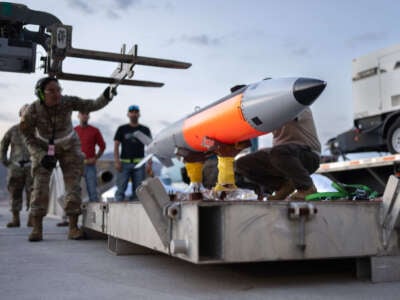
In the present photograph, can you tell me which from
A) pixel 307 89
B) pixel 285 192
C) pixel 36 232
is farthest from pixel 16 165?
pixel 307 89

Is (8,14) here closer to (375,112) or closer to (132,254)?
(132,254)

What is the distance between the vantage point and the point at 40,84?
5.45m

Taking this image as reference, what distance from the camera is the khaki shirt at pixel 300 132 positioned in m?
4.37

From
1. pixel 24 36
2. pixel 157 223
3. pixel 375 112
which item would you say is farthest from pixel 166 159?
pixel 375 112

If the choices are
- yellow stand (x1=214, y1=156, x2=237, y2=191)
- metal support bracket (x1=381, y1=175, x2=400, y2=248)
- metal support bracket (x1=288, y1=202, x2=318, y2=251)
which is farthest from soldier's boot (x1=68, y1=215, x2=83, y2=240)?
metal support bracket (x1=381, y1=175, x2=400, y2=248)

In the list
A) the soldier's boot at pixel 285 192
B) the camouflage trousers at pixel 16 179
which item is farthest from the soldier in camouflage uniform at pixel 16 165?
the soldier's boot at pixel 285 192

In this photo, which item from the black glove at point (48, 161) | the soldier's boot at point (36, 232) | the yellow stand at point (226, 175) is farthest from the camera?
the black glove at point (48, 161)

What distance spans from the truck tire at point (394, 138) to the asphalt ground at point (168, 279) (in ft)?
17.7

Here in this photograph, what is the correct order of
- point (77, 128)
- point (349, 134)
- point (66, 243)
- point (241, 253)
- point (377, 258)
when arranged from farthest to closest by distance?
point (349, 134) < point (77, 128) < point (66, 243) < point (377, 258) < point (241, 253)

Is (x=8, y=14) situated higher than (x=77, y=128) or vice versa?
(x=8, y=14)

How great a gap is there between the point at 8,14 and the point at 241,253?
166 inches

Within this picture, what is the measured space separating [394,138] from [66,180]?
5.94m

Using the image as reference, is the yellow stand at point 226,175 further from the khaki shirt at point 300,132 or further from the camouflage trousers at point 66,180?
the camouflage trousers at point 66,180

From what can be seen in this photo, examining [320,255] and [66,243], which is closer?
[320,255]
